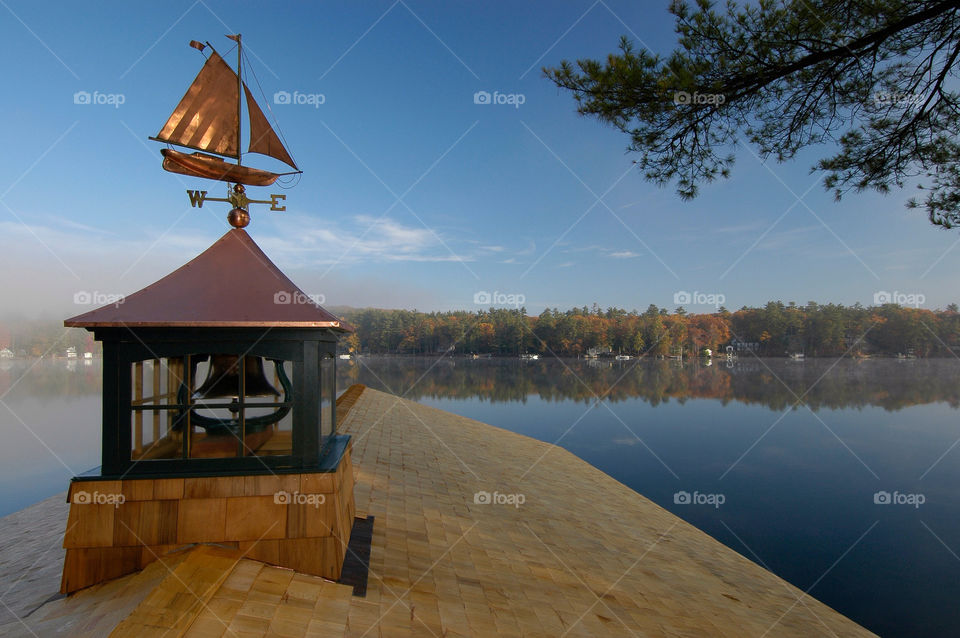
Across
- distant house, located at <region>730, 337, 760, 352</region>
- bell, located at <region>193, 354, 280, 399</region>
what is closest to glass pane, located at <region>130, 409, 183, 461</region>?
bell, located at <region>193, 354, 280, 399</region>

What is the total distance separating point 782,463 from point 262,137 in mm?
27558

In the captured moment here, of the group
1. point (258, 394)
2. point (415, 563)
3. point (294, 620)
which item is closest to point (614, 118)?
point (258, 394)

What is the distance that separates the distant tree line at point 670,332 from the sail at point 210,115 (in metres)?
90.4

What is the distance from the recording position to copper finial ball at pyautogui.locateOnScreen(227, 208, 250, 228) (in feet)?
13.6

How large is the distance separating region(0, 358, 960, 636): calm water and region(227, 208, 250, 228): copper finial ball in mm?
13943

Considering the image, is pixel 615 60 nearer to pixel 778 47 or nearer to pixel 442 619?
pixel 778 47

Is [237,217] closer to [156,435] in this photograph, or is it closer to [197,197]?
[197,197]

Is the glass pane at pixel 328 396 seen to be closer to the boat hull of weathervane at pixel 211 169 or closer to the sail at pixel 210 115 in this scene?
the boat hull of weathervane at pixel 211 169

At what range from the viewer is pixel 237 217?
4.13m

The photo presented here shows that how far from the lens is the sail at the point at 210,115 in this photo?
3889 mm

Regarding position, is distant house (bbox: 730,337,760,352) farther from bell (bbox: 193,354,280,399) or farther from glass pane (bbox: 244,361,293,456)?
bell (bbox: 193,354,280,399)

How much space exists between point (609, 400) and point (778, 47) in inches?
1683

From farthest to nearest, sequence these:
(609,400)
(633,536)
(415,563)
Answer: (609,400) → (633,536) → (415,563)

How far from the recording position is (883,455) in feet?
82.3
